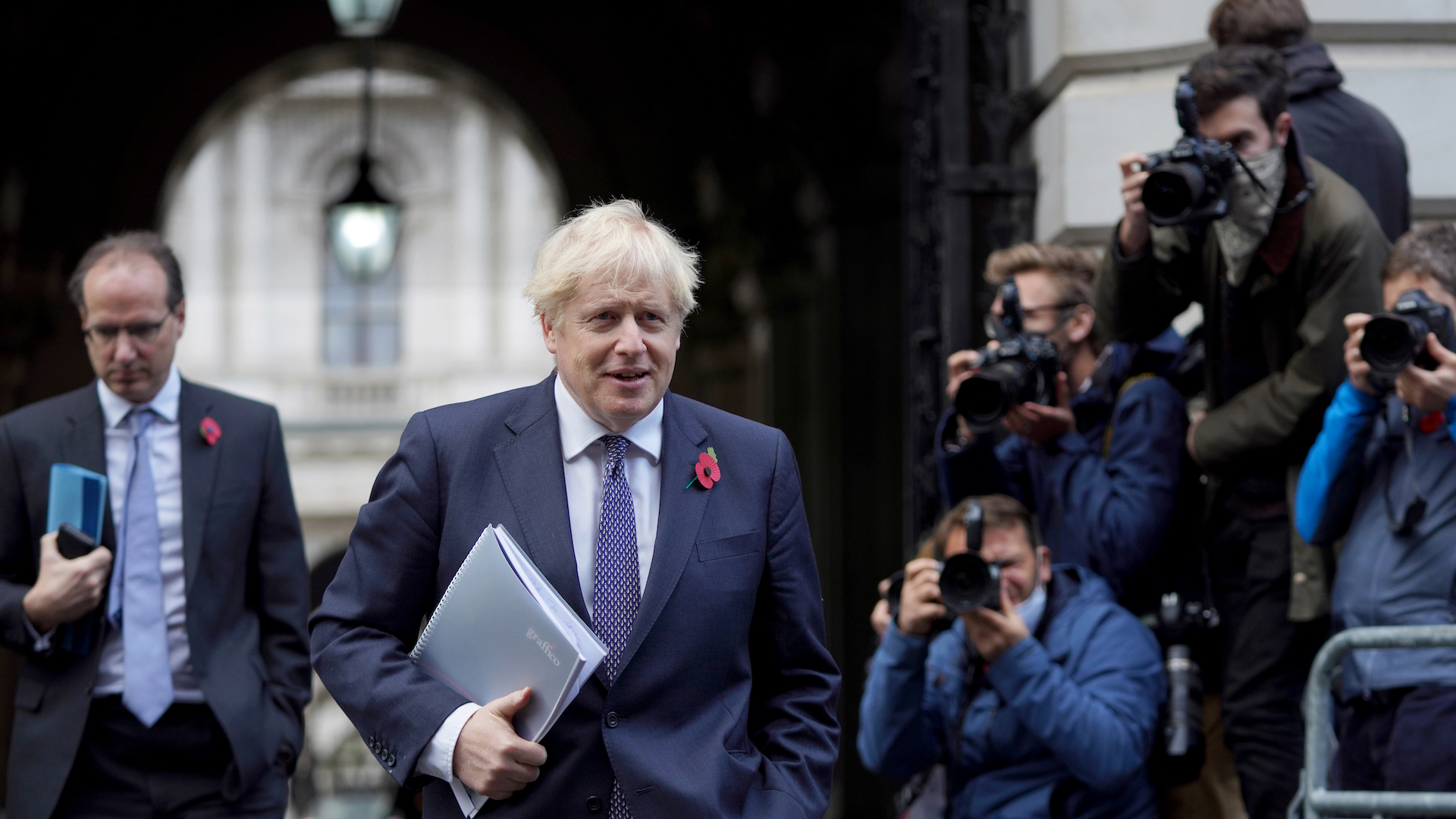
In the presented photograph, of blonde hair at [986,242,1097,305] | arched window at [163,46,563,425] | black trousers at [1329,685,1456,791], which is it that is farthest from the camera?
arched window at [163,46,563,425]

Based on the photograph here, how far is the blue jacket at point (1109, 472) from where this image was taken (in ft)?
15.5

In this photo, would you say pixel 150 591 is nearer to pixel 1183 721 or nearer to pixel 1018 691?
pixel 1018 691

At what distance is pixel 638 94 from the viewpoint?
14406 mm

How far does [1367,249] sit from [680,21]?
32.8ft

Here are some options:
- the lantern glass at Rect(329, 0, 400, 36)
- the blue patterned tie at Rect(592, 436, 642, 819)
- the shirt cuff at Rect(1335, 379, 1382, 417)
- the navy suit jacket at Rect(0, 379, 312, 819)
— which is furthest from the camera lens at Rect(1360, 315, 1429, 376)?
the lantern glass at Rect(329, 0, 400, 36)

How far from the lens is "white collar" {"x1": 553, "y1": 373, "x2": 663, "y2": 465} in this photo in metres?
3.00

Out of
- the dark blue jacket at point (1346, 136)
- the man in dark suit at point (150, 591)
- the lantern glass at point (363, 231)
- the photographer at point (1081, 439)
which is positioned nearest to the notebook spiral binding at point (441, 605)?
the man in dark suit at point (150, 591)

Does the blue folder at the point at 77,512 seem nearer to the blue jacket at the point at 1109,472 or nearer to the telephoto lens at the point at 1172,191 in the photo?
the blue jacket at the point at 1109,472

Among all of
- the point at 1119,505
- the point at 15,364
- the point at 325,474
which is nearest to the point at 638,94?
the point at 15,364

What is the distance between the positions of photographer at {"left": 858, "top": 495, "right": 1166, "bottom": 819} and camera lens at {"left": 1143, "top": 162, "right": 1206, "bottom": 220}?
2.81 ft

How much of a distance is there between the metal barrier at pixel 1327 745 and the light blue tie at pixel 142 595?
2.62 metres

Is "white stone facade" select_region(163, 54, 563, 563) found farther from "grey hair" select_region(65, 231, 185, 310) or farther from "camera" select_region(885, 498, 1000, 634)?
"camera" select_region(885, 498, 1000, 634)

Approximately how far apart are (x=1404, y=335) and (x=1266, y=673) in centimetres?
98

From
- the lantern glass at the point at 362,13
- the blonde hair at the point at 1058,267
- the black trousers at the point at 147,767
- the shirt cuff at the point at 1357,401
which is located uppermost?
the lantern glass at the point at 362,13
